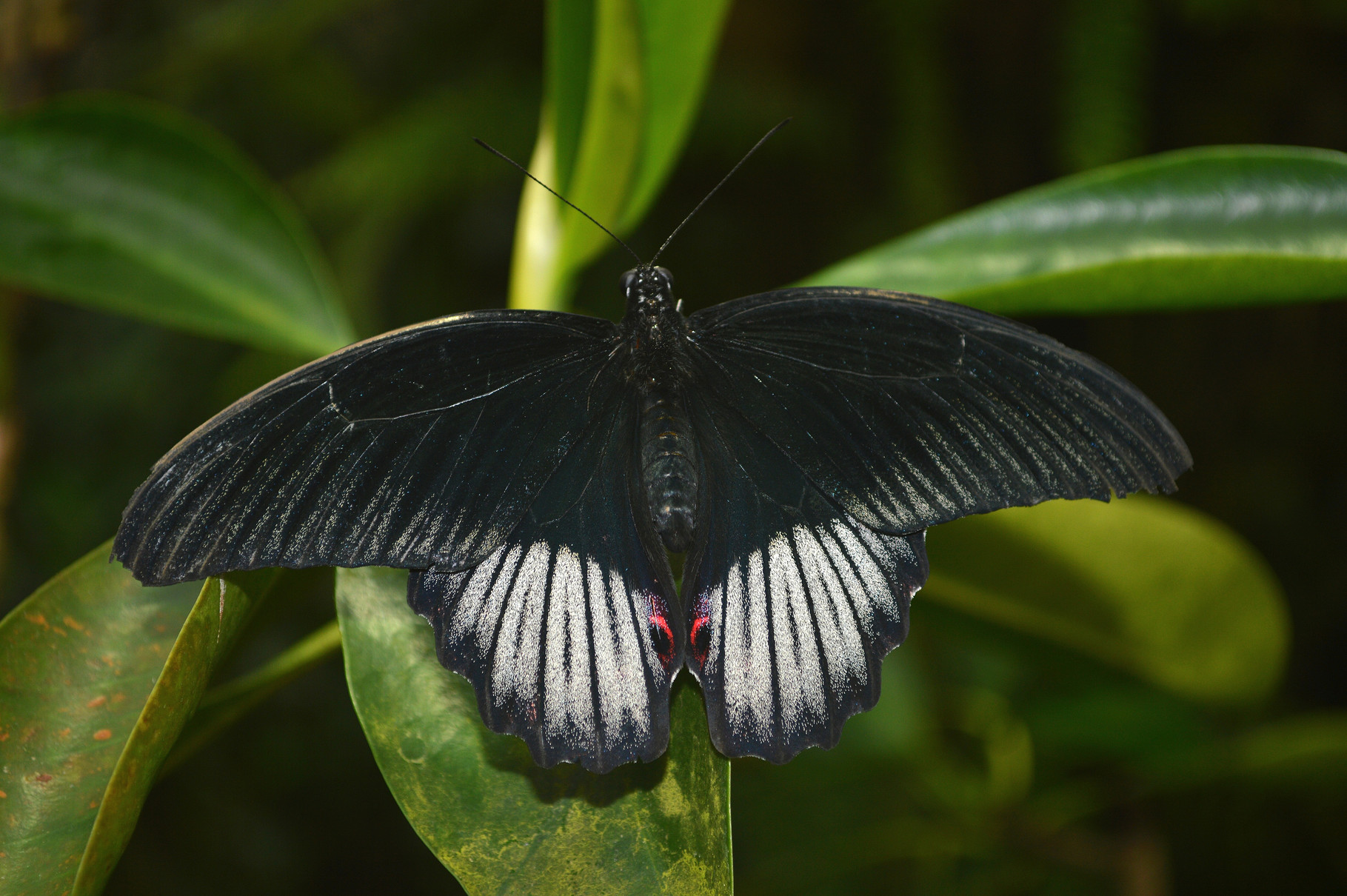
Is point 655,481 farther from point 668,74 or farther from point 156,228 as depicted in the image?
point 156,228

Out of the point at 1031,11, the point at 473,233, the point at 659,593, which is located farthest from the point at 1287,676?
the point at 473,233

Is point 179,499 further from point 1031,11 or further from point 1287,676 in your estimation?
point 1287,676

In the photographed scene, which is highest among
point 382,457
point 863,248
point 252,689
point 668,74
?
point 863,248

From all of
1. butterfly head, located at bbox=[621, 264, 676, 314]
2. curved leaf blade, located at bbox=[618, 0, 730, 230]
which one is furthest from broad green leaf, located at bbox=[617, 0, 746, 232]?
butterfly head, located at bbox=[621, 264, 676, 314]

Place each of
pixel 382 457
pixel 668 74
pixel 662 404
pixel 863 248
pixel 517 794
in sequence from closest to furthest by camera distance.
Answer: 1. pixel 517 794
2. pixel 382 457
3. pixel 662 404
4. pixel 668 74
5. pixel 863 248

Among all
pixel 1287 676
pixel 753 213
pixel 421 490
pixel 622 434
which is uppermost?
pixel 753 213

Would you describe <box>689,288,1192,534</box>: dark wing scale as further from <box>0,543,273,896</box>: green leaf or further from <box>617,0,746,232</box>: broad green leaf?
<box>0,543,273,896</box>: green leaf

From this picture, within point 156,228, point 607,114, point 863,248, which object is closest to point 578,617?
point 607,114
